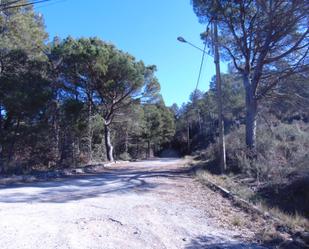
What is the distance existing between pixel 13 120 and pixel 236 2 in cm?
1455

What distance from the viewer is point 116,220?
643 centimetres

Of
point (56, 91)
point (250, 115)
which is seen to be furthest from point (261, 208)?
point (56, 91)

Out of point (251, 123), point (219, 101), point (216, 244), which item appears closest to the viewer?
point (216, 244)

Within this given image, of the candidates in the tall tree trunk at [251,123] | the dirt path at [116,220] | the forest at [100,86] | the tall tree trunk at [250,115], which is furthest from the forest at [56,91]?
the tall tree trunk at [251,123]

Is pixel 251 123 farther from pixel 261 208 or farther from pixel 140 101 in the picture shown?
pixel 140 101

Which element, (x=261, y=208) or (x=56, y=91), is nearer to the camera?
(x=261, y=208)

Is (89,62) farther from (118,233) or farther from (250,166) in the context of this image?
(118,233)

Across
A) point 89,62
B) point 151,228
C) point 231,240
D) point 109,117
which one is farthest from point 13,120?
point 231,240

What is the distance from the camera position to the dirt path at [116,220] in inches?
199

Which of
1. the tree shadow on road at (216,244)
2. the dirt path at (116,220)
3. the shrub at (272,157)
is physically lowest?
the tree shadow on road at (216,244)

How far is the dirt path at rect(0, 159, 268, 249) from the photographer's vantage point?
5.05 metres

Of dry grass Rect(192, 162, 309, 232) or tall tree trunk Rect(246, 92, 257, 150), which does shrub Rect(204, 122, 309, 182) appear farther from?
dry grass Rect(192, 162, 309, 232)

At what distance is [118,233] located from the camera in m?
5.52

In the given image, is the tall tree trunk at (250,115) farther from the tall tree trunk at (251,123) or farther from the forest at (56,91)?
the forest at (56,91)
